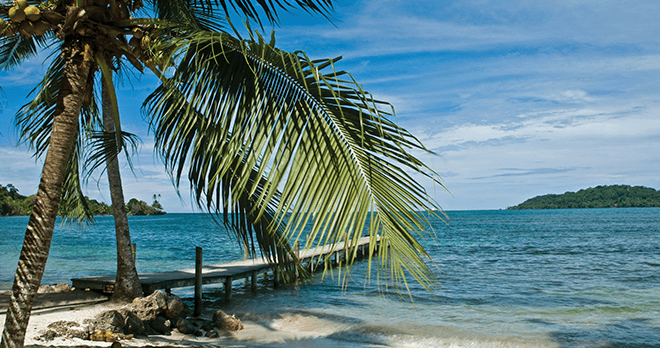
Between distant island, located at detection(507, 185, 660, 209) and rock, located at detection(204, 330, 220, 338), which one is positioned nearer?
rock, located at detection(204, 330, 220, 338)

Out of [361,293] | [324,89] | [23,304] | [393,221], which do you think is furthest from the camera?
[361,293]

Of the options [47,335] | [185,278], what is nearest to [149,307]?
[47,335]

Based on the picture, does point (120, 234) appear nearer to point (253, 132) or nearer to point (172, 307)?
point (172, 307)

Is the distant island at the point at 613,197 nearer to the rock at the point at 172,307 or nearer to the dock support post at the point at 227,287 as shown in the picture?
the dock support post at the point at 227,287

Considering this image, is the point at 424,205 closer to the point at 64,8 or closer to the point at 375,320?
the point at 64,8

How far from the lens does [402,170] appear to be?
2537 millimetres

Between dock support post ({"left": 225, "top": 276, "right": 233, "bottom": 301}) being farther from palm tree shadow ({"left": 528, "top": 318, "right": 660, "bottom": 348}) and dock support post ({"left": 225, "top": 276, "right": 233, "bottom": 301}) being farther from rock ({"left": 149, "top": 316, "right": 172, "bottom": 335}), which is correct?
palm tree shadow ({"left": 528, "top": 318, "right": 660, "bottom": 348})

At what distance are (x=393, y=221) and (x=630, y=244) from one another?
41899 millimetres

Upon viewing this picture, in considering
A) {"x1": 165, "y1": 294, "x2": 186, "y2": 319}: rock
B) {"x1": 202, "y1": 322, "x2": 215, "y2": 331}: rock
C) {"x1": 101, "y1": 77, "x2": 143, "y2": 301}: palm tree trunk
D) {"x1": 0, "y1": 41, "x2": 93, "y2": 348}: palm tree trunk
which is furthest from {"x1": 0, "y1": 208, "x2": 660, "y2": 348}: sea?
{"x1": 202, "y1": 322, "x2": 215, "y2": 331}: rock

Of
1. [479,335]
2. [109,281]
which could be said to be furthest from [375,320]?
[109,281]

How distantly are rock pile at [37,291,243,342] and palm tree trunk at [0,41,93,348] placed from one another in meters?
4.60

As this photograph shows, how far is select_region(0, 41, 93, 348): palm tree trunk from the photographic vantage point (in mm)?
3615

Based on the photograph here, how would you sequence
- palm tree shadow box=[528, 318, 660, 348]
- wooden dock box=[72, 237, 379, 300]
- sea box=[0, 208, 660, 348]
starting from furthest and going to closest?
wooden dock box=[72, 237, 379, 300]
sea box=[0, 208, 660, 348]
palm tree shadow box=[528, 318, 660, 348]

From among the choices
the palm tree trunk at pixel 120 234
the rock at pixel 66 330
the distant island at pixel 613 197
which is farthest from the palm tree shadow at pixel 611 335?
the distant island at pixel 613 197
